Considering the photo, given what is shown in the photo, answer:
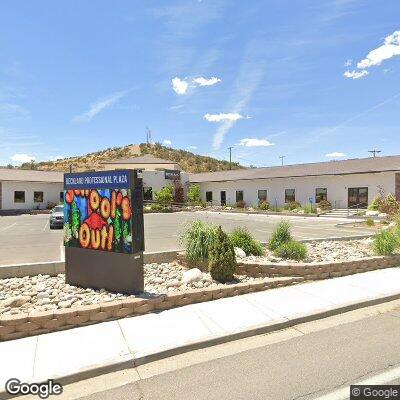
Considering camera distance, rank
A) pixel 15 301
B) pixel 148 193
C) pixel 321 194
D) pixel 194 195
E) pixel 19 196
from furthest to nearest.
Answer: pixel 148 193, pixel 194 195, pixel 19 196, pixel 321 194, pixel 15 301

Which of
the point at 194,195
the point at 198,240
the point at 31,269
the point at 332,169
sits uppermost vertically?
the point at 332,169

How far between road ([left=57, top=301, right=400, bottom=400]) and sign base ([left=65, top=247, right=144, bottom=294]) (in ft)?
8.96

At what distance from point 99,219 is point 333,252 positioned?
817cm

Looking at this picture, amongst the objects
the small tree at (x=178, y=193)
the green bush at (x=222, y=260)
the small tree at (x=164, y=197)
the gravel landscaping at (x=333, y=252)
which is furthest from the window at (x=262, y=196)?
the green bush at (x=222, y=260)

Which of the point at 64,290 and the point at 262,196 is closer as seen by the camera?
the point at 64,290

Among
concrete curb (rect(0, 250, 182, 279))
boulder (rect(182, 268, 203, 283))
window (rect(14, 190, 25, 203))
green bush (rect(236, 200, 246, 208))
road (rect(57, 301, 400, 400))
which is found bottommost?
road (rect(57, 301, 400, 400))

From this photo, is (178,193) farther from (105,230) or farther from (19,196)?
(105,230)

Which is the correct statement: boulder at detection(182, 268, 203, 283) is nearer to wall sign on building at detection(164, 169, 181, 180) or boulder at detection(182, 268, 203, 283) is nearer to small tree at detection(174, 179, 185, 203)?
small tree at detection(174, 179, 185, 203)

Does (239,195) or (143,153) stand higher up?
(143,153)

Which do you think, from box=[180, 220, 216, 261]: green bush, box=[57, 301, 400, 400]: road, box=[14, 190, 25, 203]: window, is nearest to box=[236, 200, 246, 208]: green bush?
box=[14, 190, 25, 203]: window

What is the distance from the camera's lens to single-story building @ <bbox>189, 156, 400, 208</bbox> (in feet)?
109

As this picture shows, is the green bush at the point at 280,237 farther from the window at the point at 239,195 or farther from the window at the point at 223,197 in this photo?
the window at the point at 223,197

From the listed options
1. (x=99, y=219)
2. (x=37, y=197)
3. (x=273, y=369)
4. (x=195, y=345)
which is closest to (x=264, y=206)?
(x=37, y=197)

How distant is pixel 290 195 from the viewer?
40031 mm
